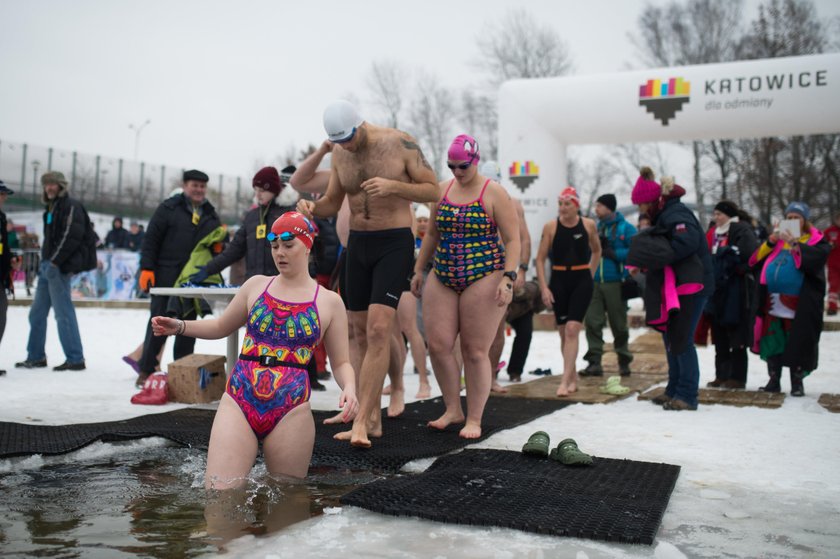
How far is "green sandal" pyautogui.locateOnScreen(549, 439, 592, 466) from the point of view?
13.6 ft

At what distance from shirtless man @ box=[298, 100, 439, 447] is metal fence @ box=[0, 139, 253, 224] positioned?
2676 centimetres

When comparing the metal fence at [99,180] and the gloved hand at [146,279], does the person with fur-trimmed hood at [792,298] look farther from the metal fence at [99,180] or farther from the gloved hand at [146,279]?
the metal fence at [99,180]

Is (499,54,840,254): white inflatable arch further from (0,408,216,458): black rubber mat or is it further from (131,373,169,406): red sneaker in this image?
(0,408,216,458): black rubber mat

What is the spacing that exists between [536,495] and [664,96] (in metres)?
10.7

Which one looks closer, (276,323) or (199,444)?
(276,323)

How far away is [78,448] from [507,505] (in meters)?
2.45

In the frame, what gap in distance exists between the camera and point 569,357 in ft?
23.7

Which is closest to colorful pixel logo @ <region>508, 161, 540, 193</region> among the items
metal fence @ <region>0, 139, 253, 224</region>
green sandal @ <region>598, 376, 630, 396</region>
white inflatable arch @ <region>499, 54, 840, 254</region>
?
white inflatable arch @ <region>499, 54, 840, 254</region>

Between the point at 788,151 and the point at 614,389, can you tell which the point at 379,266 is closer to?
the point at 614,389

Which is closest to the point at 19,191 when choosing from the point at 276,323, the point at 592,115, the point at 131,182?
the point at 131,182

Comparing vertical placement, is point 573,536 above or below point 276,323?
below

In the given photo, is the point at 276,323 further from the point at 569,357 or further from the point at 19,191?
the point at 19,191

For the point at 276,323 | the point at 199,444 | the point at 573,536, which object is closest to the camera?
the point at 573,536

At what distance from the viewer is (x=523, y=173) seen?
549 inches
